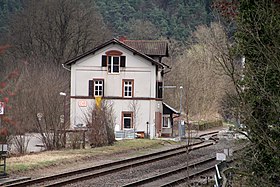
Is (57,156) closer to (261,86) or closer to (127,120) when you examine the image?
→ (261,86)

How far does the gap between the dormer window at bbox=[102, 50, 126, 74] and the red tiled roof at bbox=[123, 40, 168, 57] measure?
276cm

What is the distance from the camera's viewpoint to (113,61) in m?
47.7

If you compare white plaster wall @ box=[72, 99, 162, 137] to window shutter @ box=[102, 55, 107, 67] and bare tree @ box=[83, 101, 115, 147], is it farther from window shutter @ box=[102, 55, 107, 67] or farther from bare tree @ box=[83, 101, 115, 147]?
bare tree @ box=[83, 101, 115, 147]

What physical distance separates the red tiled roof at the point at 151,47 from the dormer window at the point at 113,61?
276cm

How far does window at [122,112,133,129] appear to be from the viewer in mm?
46906

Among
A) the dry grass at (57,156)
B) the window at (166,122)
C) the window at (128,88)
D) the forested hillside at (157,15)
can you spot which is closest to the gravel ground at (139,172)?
the dry grass at (57,156)

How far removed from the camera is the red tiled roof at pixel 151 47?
49.5 m

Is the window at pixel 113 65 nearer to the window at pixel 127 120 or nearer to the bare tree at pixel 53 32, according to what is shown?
the window at pixel 127 120

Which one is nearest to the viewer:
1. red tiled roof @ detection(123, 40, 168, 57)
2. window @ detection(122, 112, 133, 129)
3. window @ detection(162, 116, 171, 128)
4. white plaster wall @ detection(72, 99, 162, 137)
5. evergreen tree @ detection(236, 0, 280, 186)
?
evergreen tree @ detection(236, 0, 280, 186)

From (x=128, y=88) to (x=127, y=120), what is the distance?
274cm

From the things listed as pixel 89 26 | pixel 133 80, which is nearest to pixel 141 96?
pixel 133 80

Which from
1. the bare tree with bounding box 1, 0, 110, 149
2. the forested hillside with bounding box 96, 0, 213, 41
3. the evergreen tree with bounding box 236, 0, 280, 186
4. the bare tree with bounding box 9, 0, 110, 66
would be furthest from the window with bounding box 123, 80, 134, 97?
the forested hillside with bounding box 96, 0, 213, 41

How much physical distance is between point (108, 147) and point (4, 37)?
36.9m

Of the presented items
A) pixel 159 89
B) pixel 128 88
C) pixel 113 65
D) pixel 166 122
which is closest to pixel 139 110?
pixel 128 88
